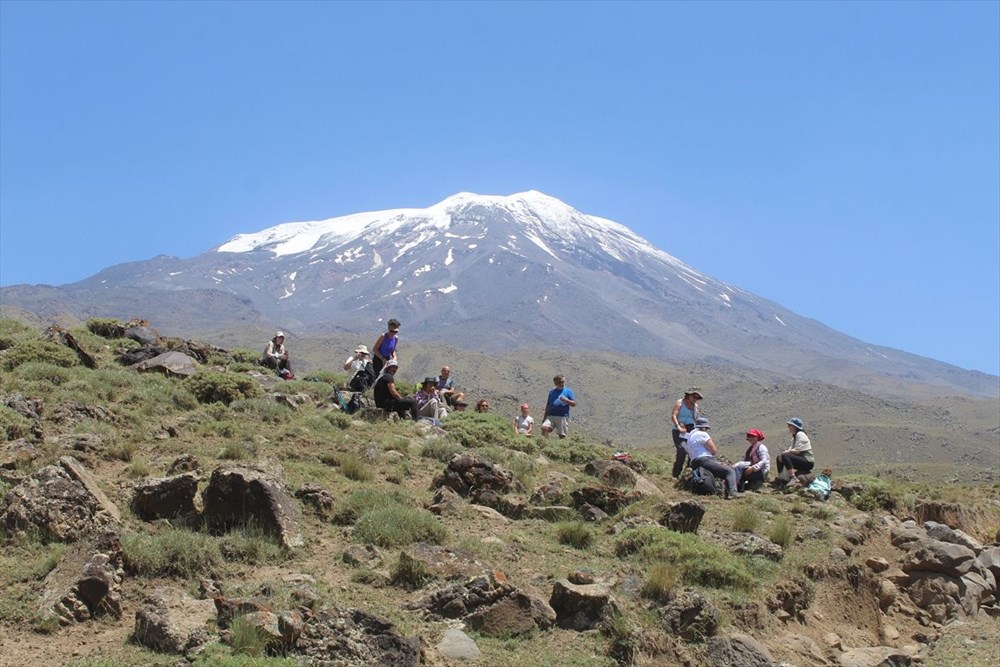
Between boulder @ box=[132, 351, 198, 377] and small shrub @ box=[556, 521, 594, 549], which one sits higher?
boulder @ box=[132, 351, 198, 377]

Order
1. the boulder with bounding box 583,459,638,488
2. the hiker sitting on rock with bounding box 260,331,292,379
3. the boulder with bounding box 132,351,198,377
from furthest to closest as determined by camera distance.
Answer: the hiker sitting on rock with bounding box 260,331,292,379, the boulder with bounding box 132,351,198,377, the boulder with bounding box 583,459,638,488

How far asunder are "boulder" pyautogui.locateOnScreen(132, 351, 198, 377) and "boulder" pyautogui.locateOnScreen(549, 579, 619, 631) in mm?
9997

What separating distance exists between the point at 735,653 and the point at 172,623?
Result: 455cm

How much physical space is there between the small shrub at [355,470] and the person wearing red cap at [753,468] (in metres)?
5.59

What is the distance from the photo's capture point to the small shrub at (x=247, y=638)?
689 centimetres

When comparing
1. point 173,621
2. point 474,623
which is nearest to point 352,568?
point 474,623

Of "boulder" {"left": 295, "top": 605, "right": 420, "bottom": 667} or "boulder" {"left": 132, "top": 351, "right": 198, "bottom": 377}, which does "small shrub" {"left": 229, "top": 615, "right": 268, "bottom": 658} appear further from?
"boulder" {"left": 132, "top": 351, "right": 198, "bottom": 377}

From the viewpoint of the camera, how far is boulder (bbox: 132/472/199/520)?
30.3ft

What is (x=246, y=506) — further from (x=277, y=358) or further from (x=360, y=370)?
(x=277, y=358)

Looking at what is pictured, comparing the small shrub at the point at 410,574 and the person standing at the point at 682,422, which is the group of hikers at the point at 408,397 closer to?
the person standing at the point at 682,422

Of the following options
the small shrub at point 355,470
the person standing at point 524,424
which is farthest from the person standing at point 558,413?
the small shrub at point 355,470

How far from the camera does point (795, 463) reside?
1466 cm

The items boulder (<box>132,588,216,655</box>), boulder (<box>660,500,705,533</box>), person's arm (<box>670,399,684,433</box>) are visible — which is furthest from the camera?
person's arm (<box>670,399,684,433</box>)

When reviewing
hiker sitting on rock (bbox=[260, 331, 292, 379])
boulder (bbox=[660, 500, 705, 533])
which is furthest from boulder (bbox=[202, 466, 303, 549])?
hiker sitting on rock (bbox=[260, 331, 292, 379])
